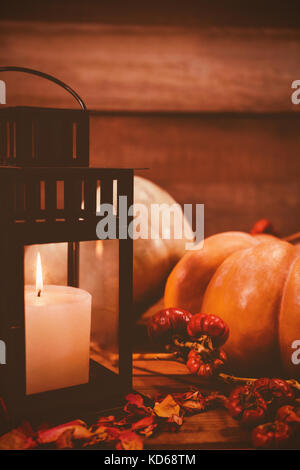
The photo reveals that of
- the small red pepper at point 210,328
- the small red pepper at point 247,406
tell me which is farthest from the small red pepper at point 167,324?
the small red pepper at point 247,406

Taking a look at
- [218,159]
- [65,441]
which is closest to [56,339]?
[65,441]

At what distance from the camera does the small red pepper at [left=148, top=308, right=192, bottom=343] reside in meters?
0.81

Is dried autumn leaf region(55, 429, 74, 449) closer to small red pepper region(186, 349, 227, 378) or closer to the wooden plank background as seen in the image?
small red pepper region(186, 349, 227, 378)

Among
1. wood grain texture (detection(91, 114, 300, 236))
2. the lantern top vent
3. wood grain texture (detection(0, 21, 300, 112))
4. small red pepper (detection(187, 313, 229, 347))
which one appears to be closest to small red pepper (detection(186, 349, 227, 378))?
small red pepper (detection(187, 313, 229, 347))

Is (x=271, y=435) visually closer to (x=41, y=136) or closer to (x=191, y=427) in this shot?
(x=191, y=427)

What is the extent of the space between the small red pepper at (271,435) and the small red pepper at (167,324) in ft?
0.67

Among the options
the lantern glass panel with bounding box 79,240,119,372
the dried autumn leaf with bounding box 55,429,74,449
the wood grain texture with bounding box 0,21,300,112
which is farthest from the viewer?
the wood grain texture with bounding box 0,21,300,112

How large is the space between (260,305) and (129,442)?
12.3 inches

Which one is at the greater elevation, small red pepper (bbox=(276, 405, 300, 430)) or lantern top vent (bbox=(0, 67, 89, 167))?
lantern top vent (bbox=(0, 67, 89, 167))

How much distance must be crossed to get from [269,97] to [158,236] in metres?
0.68

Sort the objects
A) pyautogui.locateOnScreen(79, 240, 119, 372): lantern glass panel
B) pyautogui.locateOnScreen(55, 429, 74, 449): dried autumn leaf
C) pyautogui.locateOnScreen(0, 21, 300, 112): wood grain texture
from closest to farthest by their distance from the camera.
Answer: pyautogui.locateOnScreen(55, 429, 74, 449): dried autumn leaf, pyautogui.locateOnScreen(79, 240, 119, 372): lantern glass panel, pyautogui.locateOnScreen(0, 21, 300, 112): wood grain texture

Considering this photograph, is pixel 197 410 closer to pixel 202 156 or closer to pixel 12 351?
pixel 12 351

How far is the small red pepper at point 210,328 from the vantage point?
0.77 m

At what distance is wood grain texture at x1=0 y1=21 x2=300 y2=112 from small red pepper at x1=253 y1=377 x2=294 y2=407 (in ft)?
3.35
